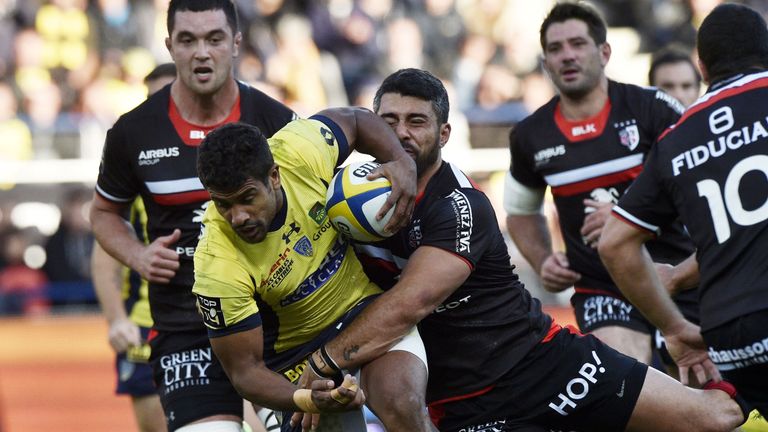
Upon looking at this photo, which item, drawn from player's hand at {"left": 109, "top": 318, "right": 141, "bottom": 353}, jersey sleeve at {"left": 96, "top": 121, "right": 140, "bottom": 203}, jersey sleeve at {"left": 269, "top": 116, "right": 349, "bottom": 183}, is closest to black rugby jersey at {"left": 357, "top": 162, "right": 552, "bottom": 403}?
jersey sleeve at {"left": 269, "top": 116, "right": 349, "bottom": 183}

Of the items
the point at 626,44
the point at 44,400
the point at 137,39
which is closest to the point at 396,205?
the point at 44,400

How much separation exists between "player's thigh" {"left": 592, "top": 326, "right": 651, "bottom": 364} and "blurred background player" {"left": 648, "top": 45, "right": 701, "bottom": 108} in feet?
7.33

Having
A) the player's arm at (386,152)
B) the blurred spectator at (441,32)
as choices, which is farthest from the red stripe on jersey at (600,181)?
the blurred spectator at (441,32)

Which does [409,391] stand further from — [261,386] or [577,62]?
[577,62]

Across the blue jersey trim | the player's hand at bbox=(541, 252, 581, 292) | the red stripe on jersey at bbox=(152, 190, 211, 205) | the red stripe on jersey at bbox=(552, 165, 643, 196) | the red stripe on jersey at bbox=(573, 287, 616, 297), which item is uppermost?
the red stripe on jersey at bbox=(152, 190, 211, 205)

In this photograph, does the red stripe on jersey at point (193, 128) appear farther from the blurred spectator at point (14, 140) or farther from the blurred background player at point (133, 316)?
the blurred spectator at point (14, 140)

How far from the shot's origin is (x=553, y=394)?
617 cm

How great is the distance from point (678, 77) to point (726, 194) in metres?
3.91

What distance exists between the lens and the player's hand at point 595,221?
7.32 metres

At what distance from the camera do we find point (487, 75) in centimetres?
1672

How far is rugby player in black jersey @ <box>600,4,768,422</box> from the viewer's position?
17.8 feet

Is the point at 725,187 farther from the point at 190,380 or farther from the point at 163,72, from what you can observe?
the point at 163,72

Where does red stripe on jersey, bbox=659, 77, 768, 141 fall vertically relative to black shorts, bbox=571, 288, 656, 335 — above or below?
above

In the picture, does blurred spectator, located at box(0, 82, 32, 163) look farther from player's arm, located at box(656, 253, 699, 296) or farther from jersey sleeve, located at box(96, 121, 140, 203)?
player's arm, located at box(656, 253, 699, 296)
